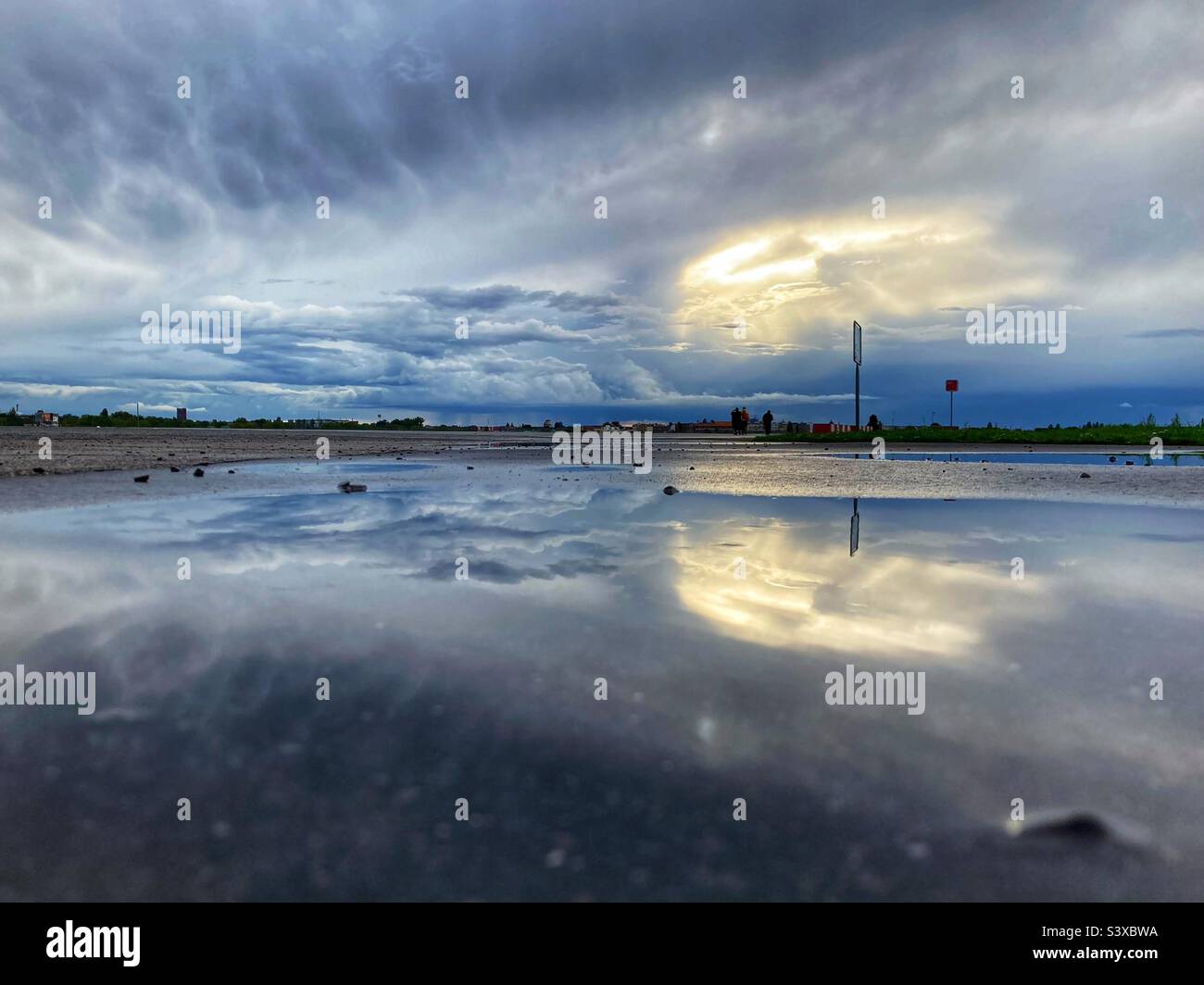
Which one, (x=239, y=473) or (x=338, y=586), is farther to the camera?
(x=239, y=473)

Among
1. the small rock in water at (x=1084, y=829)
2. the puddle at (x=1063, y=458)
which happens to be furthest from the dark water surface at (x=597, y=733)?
the puddle at (x=1063, y=458)

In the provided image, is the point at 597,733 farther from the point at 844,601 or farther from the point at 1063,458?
the point at 1063,458

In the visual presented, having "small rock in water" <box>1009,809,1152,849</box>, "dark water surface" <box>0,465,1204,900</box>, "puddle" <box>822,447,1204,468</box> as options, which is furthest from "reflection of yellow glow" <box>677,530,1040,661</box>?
"puddle" <box>822,447,1204,468</box>

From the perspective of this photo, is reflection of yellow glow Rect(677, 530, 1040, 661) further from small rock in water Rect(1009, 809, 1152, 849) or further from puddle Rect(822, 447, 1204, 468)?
puddle Rect(822, 447, 1204, 468)

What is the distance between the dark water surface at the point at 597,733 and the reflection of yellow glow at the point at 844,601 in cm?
4

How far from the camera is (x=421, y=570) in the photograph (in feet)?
29.4

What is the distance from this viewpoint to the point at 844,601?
24.5 feet

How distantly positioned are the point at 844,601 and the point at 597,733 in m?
4.14

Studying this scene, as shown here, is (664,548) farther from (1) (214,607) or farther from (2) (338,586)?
(1) (214,607)

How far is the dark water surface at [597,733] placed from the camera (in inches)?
120

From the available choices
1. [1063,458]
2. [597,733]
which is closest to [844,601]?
[597,733]

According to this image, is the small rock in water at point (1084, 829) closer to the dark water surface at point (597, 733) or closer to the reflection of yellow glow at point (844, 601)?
the dark water surface at point (597, 733)
